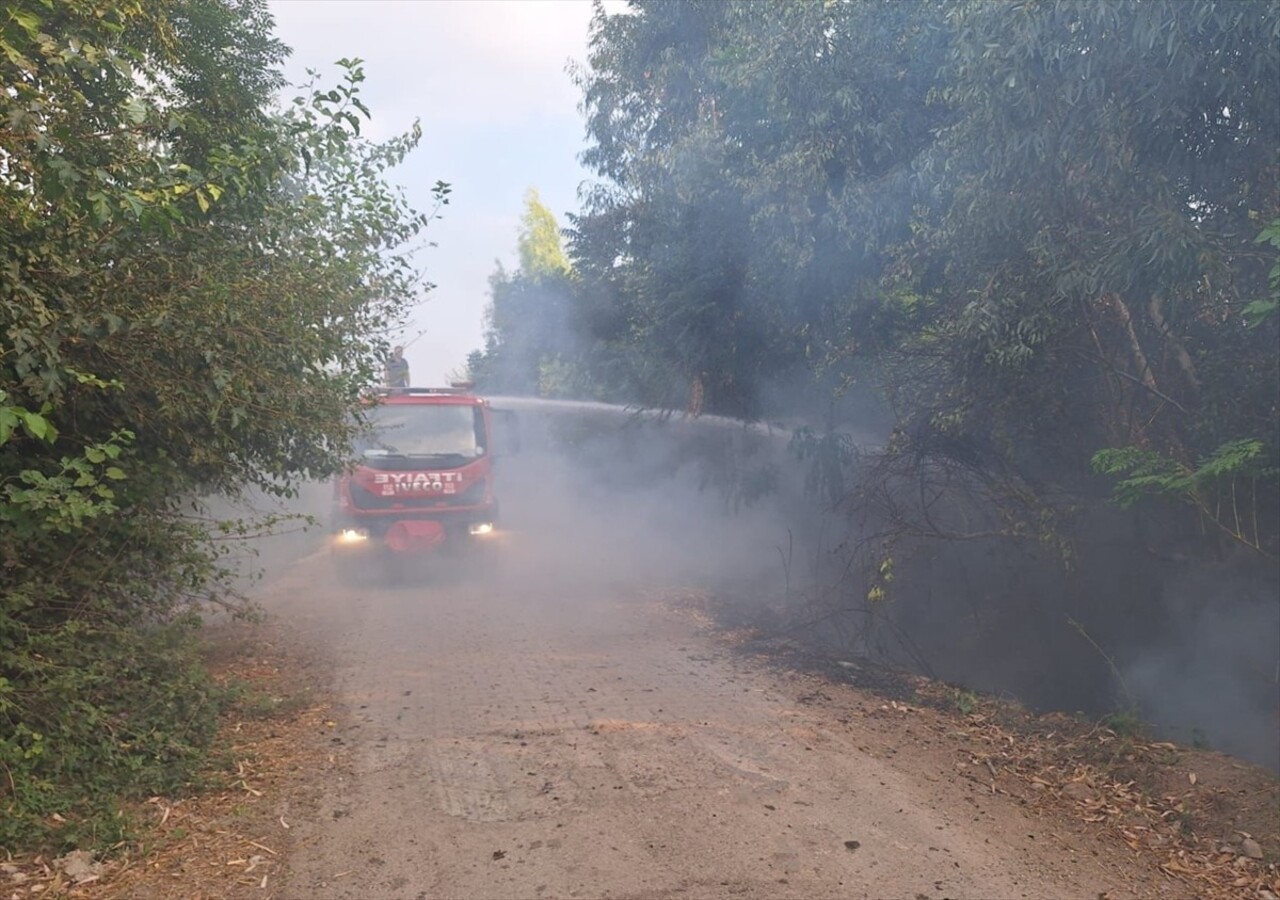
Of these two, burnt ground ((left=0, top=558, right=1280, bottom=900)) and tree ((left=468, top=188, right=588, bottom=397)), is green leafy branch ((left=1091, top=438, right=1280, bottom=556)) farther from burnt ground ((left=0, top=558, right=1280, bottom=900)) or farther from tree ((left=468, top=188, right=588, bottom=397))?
tree ((left=468, top=188, right=588, bottom=397))

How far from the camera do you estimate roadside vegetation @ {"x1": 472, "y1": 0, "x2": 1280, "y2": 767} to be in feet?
20.4

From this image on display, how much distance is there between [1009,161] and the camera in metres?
6.82

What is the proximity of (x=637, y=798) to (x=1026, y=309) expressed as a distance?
15.1 feet

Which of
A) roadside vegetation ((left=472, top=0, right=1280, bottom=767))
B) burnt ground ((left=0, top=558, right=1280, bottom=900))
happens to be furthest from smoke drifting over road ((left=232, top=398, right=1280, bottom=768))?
burnt ground ((left=0, top=558, right=1280, bottom=900))

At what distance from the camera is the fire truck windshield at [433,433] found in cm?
1240

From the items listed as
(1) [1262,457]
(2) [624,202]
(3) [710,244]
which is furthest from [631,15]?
(1) [1262,457]

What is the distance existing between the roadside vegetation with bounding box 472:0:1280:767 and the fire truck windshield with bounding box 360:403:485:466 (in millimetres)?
3306

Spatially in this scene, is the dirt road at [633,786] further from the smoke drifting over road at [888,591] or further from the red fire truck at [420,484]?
the red fire truck at [420,484]

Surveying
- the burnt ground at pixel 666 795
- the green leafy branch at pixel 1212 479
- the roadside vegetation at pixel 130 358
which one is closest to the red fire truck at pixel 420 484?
the burnt ground at pixel 666 795

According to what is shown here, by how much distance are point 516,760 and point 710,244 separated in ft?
27.0

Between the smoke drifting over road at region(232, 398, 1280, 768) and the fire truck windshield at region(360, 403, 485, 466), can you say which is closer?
the smoke drifting over road at region(232, 398, 1280, 768)

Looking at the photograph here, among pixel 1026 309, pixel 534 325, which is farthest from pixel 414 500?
pixel 534 325

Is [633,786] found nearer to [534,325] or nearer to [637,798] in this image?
[637,798]

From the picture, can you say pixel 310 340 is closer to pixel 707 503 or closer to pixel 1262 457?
pixel 1262 457
